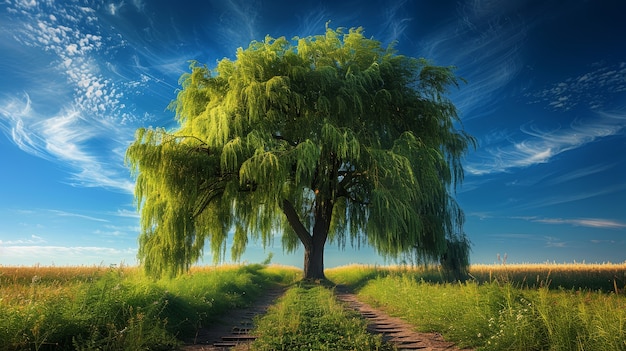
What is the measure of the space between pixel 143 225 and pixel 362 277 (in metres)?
11.8

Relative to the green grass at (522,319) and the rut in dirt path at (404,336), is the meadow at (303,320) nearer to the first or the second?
the green grass at (522,319)

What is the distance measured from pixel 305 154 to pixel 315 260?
23.6 ft

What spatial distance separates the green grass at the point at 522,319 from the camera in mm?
5730

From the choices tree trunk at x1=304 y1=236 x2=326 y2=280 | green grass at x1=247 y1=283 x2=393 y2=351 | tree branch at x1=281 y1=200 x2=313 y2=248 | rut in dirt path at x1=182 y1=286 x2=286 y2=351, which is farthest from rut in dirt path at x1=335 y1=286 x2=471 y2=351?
tree branch at x1=281 y1=200 x2=313 y2=248

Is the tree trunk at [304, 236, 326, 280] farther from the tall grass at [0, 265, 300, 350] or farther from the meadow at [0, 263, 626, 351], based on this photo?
the tall grass at [0, 265, 300, 350]

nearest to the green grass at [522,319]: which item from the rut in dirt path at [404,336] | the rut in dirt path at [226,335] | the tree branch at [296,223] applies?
the rut in dirt path at [404,336]

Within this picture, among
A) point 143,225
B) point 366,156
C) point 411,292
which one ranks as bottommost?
point 411,292

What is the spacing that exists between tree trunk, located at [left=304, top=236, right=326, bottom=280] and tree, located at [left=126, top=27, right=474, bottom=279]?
0.05 meters

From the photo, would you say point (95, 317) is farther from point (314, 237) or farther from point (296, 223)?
point (314, 237)

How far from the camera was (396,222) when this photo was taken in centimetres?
1538

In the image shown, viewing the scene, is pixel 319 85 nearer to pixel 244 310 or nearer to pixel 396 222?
pixel 396 222

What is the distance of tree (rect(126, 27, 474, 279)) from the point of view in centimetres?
1494

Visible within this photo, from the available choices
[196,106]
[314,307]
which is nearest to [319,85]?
[196,106]

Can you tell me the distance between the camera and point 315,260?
20000 millimetres
